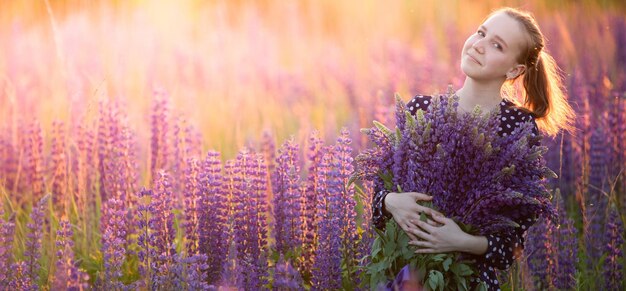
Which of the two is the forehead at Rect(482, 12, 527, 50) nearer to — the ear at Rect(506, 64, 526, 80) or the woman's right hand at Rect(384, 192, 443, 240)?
the ear at Rect(506, 64, 526, 80)

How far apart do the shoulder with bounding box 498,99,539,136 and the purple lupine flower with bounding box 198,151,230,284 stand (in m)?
1.28

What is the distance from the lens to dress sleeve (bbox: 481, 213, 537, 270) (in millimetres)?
3016

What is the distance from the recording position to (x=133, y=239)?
461cm

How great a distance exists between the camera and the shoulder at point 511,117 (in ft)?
11.0

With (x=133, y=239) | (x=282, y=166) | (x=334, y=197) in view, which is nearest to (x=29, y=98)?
(x=133, y=239)

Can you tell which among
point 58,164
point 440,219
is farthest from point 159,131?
point 440,219

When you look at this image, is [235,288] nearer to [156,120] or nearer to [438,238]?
[438,238]

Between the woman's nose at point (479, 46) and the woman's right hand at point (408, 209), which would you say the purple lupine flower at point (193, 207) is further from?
the woman's nose at point (479, 46)

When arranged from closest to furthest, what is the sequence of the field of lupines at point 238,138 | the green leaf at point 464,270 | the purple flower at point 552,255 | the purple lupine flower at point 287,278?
the green leaf at point 464,270
the purple lupine flower at point 287,278
the field of lupines at point 238,138
the purple flower at point 552,255

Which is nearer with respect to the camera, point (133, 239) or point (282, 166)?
point (282, 166)

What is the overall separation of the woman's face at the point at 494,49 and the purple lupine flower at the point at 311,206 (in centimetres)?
88

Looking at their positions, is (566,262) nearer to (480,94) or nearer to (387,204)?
(480,94)

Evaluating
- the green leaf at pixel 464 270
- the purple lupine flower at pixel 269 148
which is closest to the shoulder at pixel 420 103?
the green leaf at pixel 464 270

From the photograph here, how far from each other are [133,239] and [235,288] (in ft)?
5.33
